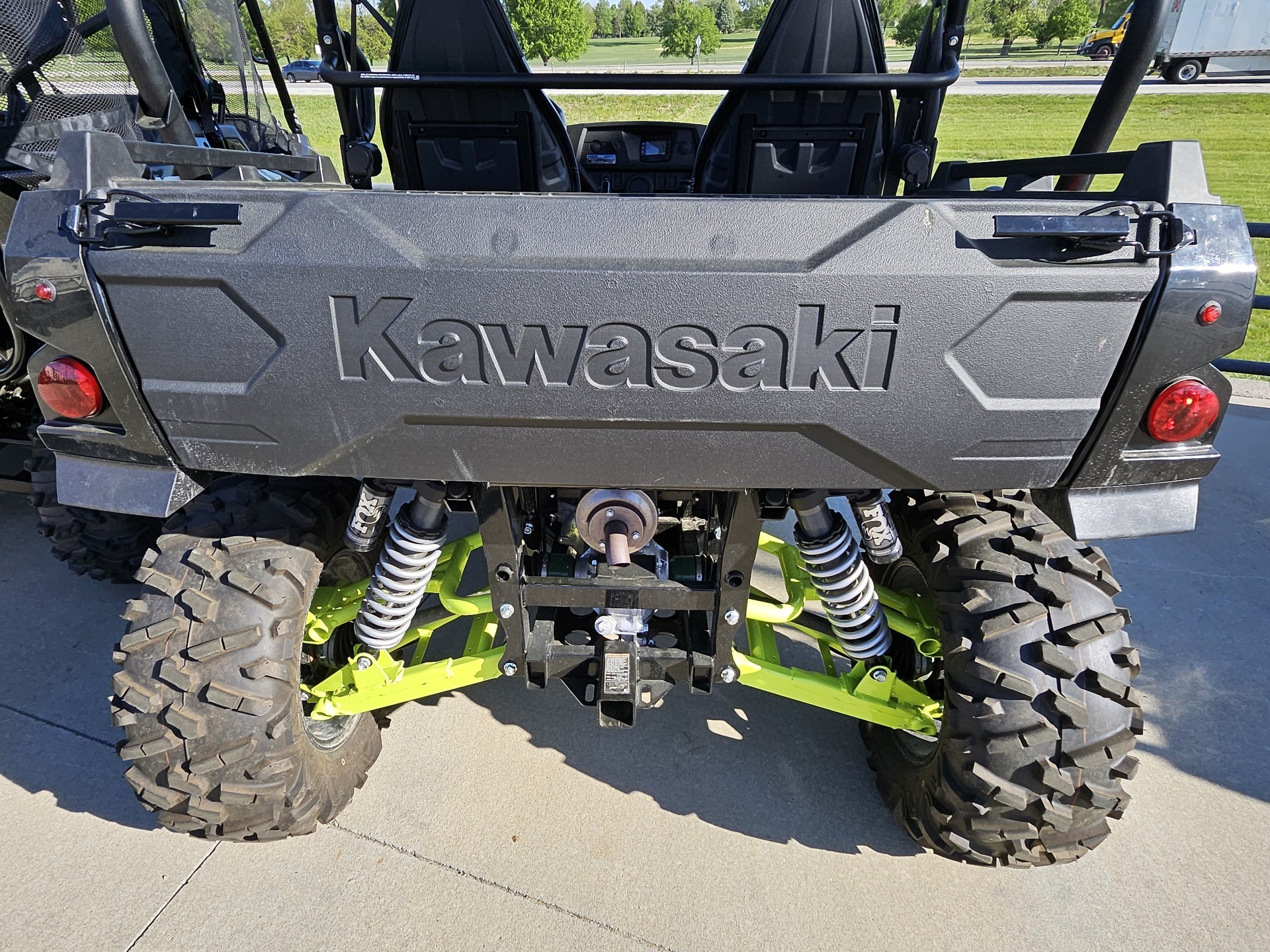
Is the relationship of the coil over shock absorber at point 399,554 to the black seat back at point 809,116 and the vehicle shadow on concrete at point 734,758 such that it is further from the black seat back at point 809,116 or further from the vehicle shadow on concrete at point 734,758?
the black seat back at point 809,116

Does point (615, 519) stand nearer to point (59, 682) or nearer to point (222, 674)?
point (222, 674)

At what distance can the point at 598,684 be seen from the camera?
1954 millimetres

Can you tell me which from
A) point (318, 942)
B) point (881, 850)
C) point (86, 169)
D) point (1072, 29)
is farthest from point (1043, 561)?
point (1072, 29)

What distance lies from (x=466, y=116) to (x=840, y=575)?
2.11 metres

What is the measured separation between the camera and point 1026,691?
1.77 m

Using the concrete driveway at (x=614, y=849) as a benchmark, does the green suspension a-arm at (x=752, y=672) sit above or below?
above

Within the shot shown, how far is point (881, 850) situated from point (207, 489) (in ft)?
7.11

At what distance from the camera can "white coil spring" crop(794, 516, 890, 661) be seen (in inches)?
74.8

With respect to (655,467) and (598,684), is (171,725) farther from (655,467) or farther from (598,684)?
(655,467)

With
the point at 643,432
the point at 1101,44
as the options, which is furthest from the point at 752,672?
the point at 1101,44

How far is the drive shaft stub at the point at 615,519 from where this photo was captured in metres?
1.77

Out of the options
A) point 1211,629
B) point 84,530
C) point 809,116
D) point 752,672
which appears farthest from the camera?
point 1211,629

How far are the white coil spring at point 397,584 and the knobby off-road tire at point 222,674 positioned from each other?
172mm

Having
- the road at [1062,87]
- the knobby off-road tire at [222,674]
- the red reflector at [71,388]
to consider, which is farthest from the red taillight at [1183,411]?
the road at [1062,87]
